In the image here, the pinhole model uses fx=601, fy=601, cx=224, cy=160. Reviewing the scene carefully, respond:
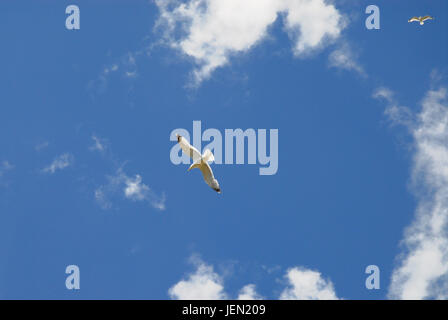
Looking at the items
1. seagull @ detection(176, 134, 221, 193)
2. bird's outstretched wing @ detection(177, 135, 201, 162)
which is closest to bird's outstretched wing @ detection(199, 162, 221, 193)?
seagull @ detection(176, 134, 221, 193)

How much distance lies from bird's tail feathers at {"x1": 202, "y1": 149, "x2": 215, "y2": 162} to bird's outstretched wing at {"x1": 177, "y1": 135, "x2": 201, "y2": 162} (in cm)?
33

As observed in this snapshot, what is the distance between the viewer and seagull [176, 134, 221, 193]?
1324 inches

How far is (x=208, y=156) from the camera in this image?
3384 cm

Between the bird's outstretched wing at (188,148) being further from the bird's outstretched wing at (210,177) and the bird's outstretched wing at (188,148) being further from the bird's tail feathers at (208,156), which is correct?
the bird's outstretched wing at (210,177)

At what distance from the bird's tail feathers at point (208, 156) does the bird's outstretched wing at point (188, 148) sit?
326mm

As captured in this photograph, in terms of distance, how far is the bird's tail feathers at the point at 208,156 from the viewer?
3375 cm

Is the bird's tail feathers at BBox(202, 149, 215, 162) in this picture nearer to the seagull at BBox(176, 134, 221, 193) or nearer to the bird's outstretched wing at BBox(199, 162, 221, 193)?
the seagull at BBox(176, 134, 221, 193)

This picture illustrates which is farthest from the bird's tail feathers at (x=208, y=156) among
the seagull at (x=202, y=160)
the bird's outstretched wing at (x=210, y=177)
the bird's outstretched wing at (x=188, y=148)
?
the bird's outstretched wing at (x=210, y=177)

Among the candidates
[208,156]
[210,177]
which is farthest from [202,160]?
[210,177]

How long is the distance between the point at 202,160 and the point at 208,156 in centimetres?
46

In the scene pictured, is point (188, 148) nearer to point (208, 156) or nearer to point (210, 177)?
point (208, 156)
